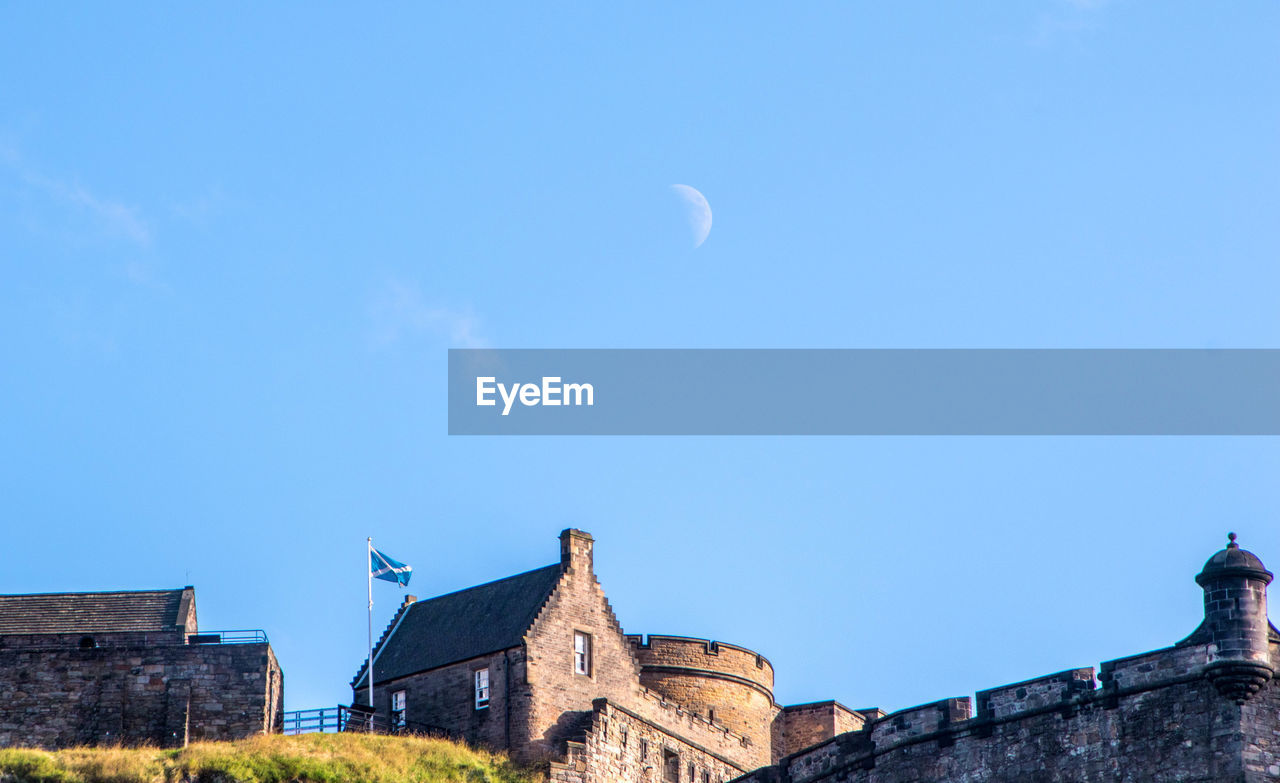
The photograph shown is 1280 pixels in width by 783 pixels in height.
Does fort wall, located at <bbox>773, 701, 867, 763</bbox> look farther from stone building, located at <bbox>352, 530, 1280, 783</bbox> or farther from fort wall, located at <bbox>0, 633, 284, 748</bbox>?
fort wall, located at <bbox>0, 633, 284, 748</bbox>

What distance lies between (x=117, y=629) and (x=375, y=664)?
854 cm

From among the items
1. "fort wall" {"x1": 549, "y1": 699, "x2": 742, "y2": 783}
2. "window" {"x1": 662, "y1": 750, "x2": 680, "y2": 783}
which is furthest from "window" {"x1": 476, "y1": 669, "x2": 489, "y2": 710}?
"window" {"x1": 662, "y1": 750, "x2": 680, "y2": 783}

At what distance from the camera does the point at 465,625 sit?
60938 millimetres

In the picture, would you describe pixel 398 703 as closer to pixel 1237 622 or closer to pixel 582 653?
pixel 582 653

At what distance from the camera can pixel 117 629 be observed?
5803 cm

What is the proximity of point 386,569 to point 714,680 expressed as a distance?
37.5 ft

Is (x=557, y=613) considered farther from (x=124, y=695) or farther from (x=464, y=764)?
(x=124, y=695)

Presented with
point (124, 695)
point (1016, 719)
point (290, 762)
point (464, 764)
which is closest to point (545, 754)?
point (464, 764)

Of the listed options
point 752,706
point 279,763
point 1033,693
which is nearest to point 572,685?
point 752,706

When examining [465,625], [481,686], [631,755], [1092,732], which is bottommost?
[1092,732]

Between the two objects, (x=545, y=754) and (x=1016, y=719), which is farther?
(x=545, y=754)

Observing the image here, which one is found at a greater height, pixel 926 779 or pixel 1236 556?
pixel 1236 556

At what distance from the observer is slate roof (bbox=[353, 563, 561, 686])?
59.0 m

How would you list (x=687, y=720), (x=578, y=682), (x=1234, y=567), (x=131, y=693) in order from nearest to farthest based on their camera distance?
1. (x=1234, y=567)
2. (x=131, y=693)
3. (x=578, y=682)
4. (x=687, y=720)
